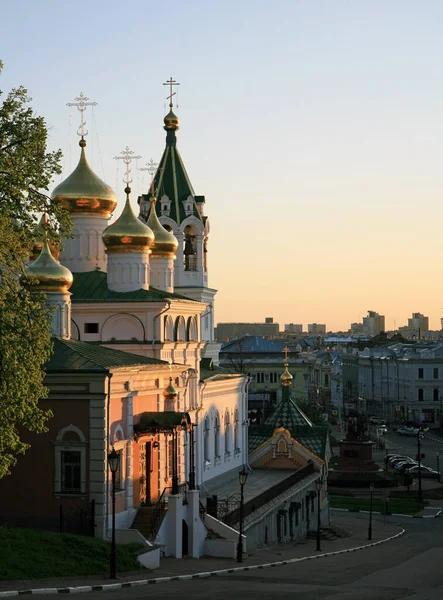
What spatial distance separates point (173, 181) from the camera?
5288 centimetres

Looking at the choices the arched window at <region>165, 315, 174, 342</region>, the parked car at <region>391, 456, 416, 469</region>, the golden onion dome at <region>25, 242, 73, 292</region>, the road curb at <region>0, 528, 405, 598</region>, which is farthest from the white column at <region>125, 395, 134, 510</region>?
the parked car at <region>391, 456, 416, 469</region>

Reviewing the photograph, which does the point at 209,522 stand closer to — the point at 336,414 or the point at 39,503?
the point at 39,503

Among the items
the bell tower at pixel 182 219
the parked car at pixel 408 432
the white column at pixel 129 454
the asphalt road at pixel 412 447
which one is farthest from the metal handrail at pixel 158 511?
the parked car at pixel 408 432

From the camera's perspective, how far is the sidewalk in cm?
2419

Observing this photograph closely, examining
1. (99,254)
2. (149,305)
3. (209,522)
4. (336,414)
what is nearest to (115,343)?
(149,305)

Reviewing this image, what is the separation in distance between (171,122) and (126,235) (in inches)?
569

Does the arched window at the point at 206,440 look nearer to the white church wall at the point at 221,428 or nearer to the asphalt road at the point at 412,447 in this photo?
the white church wall at the point at 221,428

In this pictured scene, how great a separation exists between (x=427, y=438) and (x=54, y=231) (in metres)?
69.5

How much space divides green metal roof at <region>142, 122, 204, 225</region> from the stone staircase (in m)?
20.9

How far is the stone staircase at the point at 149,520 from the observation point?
31531 millimetres

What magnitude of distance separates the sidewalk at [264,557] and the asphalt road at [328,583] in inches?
33.8

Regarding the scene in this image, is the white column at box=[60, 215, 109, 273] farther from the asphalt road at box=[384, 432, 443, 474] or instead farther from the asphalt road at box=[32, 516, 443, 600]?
the asphalt road at box=[384, 432, 443, 474]

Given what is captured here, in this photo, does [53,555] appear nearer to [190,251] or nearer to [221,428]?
[221,428]

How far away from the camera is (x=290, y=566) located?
103ft
